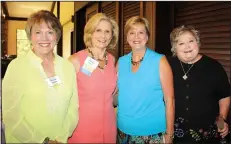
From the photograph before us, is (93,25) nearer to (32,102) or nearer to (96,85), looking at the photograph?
(96,85)

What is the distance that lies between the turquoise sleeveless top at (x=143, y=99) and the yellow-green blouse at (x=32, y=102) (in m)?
0.36

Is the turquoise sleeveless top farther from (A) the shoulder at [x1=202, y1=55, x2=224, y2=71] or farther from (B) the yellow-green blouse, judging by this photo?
(B) the yellow-green blouse

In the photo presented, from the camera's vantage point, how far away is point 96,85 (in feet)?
5.10

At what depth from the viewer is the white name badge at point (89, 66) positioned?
1.55 m

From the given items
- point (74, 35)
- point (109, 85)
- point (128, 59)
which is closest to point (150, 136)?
point (109, 85)

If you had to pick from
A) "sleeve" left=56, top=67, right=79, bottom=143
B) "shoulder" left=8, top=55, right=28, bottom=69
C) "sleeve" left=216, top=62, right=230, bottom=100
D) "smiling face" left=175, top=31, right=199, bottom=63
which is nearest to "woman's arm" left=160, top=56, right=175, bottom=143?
"smiling face" left=175, top=31, right=199, bottom=63

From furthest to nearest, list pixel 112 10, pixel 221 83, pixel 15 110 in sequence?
pixel 112 10, pixel 221 83, pixel 15 110

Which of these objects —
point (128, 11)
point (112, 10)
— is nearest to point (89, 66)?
point (128, 11)

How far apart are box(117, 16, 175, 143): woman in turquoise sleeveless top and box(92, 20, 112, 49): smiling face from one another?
130mm

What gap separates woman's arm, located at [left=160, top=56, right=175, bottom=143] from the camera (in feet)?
4.82

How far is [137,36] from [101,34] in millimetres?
227

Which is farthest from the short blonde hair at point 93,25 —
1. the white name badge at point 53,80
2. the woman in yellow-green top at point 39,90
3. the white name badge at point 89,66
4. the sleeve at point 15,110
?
the sleeve at point 15,110

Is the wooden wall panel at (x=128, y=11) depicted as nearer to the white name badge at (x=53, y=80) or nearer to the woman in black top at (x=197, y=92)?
the woman in black top at (x=197, y=92)

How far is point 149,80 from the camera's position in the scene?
1501 mm
